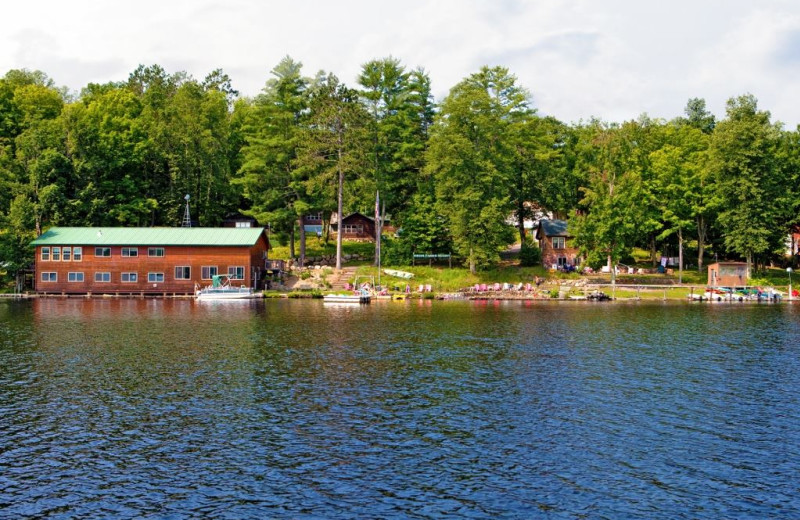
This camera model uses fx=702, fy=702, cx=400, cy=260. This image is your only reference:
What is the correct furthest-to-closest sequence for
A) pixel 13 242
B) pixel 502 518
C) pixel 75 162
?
1. pixel 75 162
2. pixel 13 242
3. pixel 502 518

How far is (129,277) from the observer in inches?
3600

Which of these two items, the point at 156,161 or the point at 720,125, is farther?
the point at 156,161

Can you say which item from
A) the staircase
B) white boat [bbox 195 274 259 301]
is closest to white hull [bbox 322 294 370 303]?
the staircase

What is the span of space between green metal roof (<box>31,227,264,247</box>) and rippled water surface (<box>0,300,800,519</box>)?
35653mm

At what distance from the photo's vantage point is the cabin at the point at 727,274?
90.6 meters

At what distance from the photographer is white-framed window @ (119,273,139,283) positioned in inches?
3600

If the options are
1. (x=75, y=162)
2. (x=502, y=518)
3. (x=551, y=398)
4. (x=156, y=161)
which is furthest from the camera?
(x=156, y=161)

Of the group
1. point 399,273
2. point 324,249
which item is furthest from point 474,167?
point 324,249

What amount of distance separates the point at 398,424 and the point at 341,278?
2556 inches

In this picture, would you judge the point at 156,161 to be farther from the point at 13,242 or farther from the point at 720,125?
the point at 720,125

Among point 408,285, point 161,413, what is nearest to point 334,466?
point 161,413

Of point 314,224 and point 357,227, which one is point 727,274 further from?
point 314,224

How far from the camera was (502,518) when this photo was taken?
20062 mm

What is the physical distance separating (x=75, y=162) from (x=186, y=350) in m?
61.9
